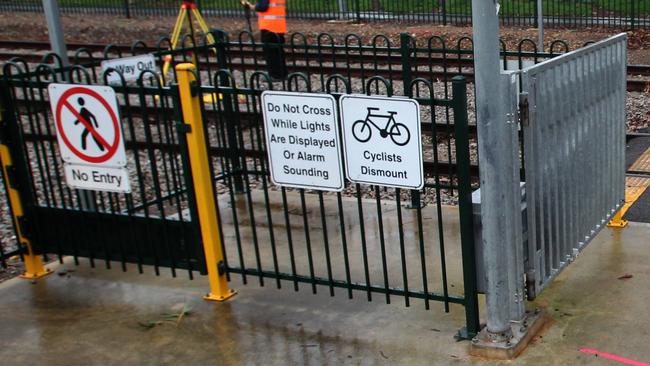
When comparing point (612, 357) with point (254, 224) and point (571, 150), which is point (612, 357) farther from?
point (254, 224)

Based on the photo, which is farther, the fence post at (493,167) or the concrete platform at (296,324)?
the concrete platform at (296,324)

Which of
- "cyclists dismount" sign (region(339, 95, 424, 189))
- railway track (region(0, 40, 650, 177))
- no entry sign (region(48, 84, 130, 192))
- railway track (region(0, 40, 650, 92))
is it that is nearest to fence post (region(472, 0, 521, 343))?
"cyclists dismount" sign (region(339, 95, 424, 189))

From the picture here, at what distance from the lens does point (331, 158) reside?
5.62 meters

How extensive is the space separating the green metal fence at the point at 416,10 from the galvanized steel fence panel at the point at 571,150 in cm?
1242

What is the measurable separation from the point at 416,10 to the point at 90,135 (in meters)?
16.6

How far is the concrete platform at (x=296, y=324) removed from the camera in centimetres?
539

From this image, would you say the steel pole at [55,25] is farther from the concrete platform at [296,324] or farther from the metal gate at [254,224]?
the concrete platform at [296,324]

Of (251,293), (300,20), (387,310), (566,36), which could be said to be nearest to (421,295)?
(387,310)

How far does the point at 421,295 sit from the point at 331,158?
3.36 feet

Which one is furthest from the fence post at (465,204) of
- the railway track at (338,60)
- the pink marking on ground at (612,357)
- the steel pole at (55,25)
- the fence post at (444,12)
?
the fence post at (444,12)

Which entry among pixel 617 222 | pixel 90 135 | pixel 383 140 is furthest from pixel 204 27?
pixel 383 140

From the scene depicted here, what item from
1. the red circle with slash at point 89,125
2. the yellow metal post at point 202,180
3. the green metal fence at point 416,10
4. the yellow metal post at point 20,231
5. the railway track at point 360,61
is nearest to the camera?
the yellow metal post at point 202,180

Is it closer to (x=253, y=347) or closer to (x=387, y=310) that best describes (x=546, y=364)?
(x=387, y=310)

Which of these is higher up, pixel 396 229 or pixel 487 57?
pixel 487 57
